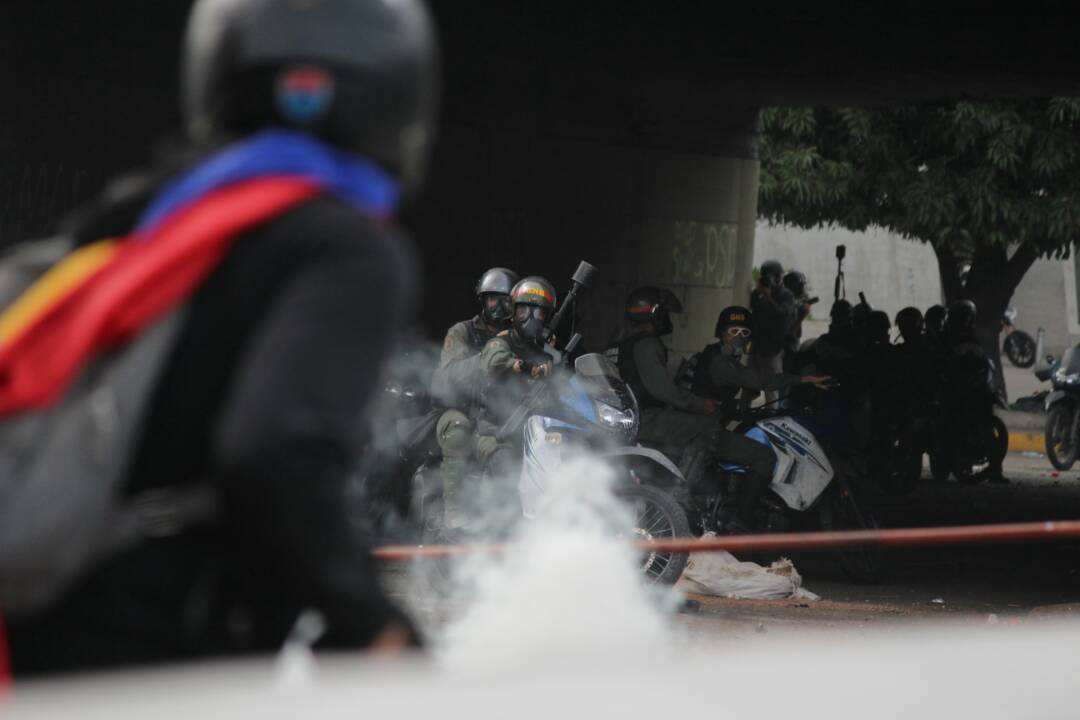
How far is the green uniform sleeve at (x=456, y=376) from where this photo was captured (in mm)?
10023

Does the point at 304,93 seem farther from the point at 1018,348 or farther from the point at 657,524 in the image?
the point at 1018,348

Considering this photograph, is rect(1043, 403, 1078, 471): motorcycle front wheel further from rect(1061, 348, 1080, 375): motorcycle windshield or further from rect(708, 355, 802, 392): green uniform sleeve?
rect(708, 355, 802, 392): green uniform sleeve

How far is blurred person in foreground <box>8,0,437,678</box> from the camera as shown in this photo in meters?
1.89

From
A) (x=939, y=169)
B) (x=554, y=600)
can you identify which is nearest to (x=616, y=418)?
(x=554, y=600)

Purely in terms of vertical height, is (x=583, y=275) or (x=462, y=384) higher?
(x=583, y=275)

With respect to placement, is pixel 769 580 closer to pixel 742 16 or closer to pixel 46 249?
pixel 742 16

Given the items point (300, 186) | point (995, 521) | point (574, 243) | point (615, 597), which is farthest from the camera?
point (574, 243)

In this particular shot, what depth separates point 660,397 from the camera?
10.7m

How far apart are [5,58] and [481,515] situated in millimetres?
4560

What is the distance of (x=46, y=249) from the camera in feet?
7.13

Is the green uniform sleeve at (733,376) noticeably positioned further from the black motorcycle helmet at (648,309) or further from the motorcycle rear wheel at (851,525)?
the motorcycle rear wheel at (851,525)

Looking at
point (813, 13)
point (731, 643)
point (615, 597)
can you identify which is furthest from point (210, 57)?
point (813, 13)

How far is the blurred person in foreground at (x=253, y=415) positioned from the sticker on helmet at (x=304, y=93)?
3 cm

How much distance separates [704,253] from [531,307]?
7580 mm
